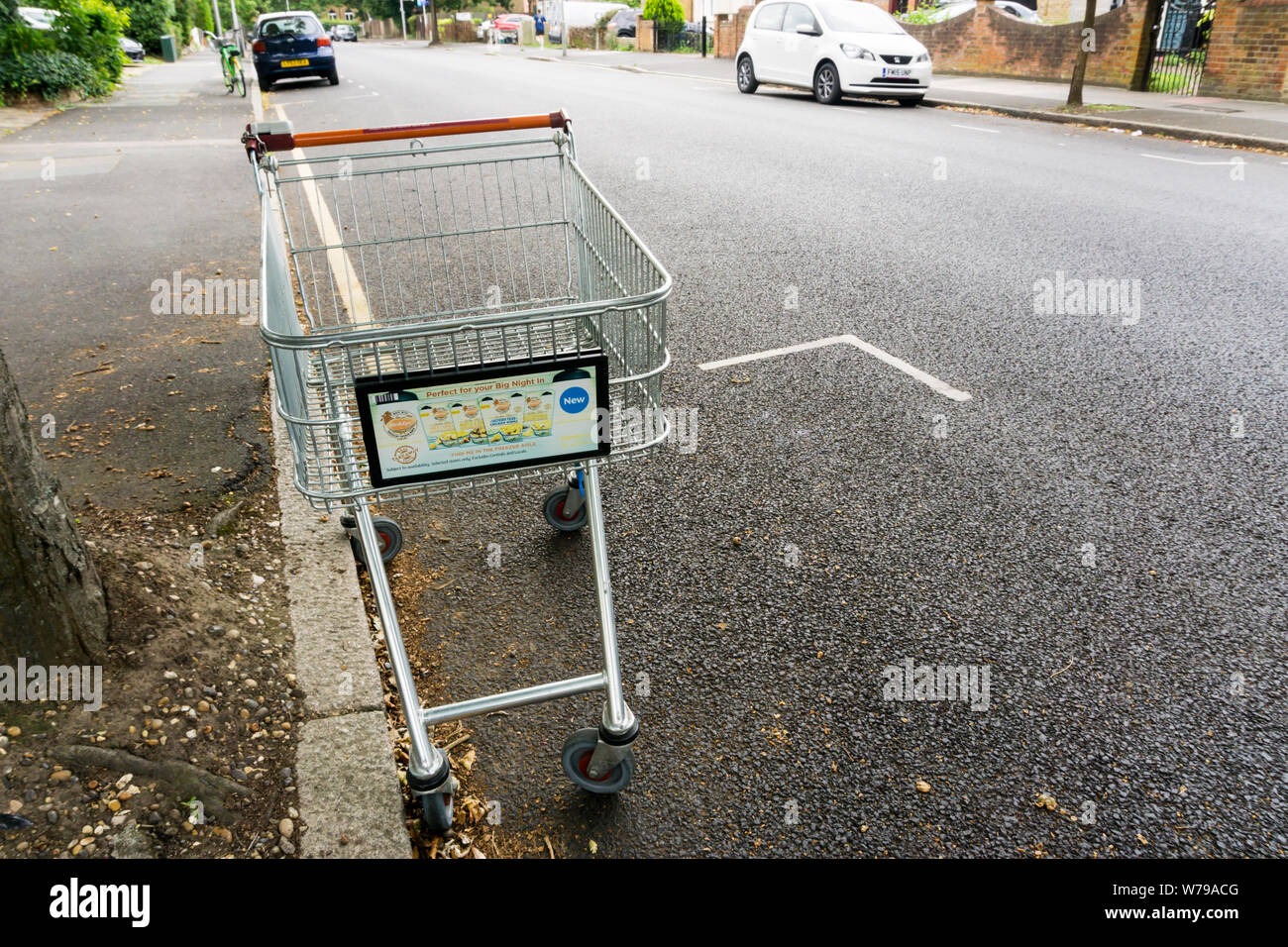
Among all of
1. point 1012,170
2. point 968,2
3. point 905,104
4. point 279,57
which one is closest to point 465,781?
point 1012,170

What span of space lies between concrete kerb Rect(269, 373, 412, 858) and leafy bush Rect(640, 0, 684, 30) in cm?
4135

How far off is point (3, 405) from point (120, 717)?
0.86 metres

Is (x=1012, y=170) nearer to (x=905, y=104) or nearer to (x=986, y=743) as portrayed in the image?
(x=905, y=104)

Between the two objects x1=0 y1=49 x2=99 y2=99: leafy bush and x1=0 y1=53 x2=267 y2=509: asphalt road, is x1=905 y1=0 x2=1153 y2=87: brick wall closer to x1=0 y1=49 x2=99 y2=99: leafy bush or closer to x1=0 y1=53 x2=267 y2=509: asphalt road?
x1=0 y1=53 x2=267 y2=509: asphalt road

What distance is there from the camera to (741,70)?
64.4 ft

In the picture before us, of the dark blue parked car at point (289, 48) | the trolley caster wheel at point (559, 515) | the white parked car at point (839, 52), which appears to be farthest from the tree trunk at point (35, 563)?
the dark blue parked car at point (289, 48)

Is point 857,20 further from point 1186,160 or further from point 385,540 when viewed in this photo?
point 385,540

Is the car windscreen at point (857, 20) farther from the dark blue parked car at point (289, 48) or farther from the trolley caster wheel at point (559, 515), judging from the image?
the trolley caster wheel at point (559, 515)

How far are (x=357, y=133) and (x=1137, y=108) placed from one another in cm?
1555

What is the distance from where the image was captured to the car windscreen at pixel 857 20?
1655 centimetres

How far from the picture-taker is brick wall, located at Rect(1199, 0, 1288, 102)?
15.1m

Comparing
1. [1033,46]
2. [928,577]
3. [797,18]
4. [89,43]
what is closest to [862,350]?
[928,577]

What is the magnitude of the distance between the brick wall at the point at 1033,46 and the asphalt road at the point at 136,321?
16.0 m
